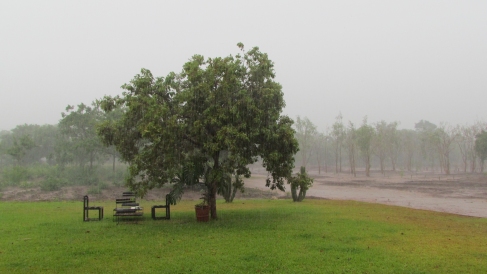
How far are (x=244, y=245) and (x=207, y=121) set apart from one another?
13.9 ft

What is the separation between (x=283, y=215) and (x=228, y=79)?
619 cm

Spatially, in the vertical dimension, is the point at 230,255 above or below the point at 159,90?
below

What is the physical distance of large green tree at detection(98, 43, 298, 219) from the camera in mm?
10992

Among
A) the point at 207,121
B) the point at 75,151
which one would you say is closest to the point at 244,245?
the point at 207,121

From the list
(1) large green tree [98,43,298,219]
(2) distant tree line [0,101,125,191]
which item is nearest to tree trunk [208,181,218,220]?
(1) large green tree [98,43,298,219]

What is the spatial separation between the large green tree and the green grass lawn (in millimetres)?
2076

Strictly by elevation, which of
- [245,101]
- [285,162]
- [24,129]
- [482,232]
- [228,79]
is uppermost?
[24,129]

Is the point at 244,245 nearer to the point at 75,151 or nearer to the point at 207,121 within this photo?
the point at 207,121

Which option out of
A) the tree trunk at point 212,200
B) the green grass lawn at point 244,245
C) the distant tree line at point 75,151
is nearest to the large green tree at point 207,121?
the tree trunk at point 212,200

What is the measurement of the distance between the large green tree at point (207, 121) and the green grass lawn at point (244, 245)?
208 centimetres

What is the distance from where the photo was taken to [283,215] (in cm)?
1407

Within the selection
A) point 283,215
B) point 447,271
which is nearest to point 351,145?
point 283,215

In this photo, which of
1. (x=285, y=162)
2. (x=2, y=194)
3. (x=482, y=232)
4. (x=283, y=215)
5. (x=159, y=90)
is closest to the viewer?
(x=482, y=232)

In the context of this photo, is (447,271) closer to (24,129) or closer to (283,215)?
(283,215)
